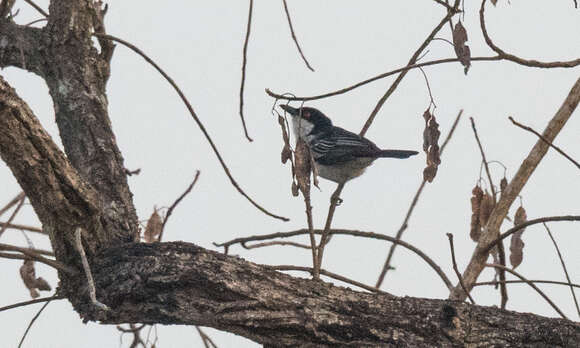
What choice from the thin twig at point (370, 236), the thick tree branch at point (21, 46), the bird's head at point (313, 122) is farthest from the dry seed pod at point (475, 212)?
the bird's head at point (313, 122)

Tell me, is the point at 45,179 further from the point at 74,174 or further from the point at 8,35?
the point at 8,35

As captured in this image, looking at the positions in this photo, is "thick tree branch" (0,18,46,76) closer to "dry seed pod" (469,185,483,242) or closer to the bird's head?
"dry seed pod" (469,185,483,242)

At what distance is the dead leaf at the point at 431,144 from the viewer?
3.89 metres

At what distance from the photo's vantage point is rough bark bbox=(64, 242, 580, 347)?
3516mm

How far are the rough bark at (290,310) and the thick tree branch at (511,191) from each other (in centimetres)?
77

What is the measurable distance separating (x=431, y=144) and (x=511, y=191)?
71 cm

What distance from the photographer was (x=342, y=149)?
7.33m

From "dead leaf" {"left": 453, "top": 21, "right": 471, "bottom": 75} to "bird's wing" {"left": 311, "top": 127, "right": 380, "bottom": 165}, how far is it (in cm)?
337

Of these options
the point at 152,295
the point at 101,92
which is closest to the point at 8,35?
the point at 101,92

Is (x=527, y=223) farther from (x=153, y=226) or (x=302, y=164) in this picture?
(x=153, y=226)

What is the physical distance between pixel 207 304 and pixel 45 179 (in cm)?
87

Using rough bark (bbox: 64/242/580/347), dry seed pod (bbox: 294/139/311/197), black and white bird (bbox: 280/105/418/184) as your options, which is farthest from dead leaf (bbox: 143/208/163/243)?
black and white bird (bbox: 280/105/418/184)

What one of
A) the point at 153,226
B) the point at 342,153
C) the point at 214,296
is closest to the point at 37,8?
the point at 153,226

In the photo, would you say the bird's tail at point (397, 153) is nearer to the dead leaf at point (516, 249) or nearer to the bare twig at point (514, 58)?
the dead leaf at point (516, 249)
